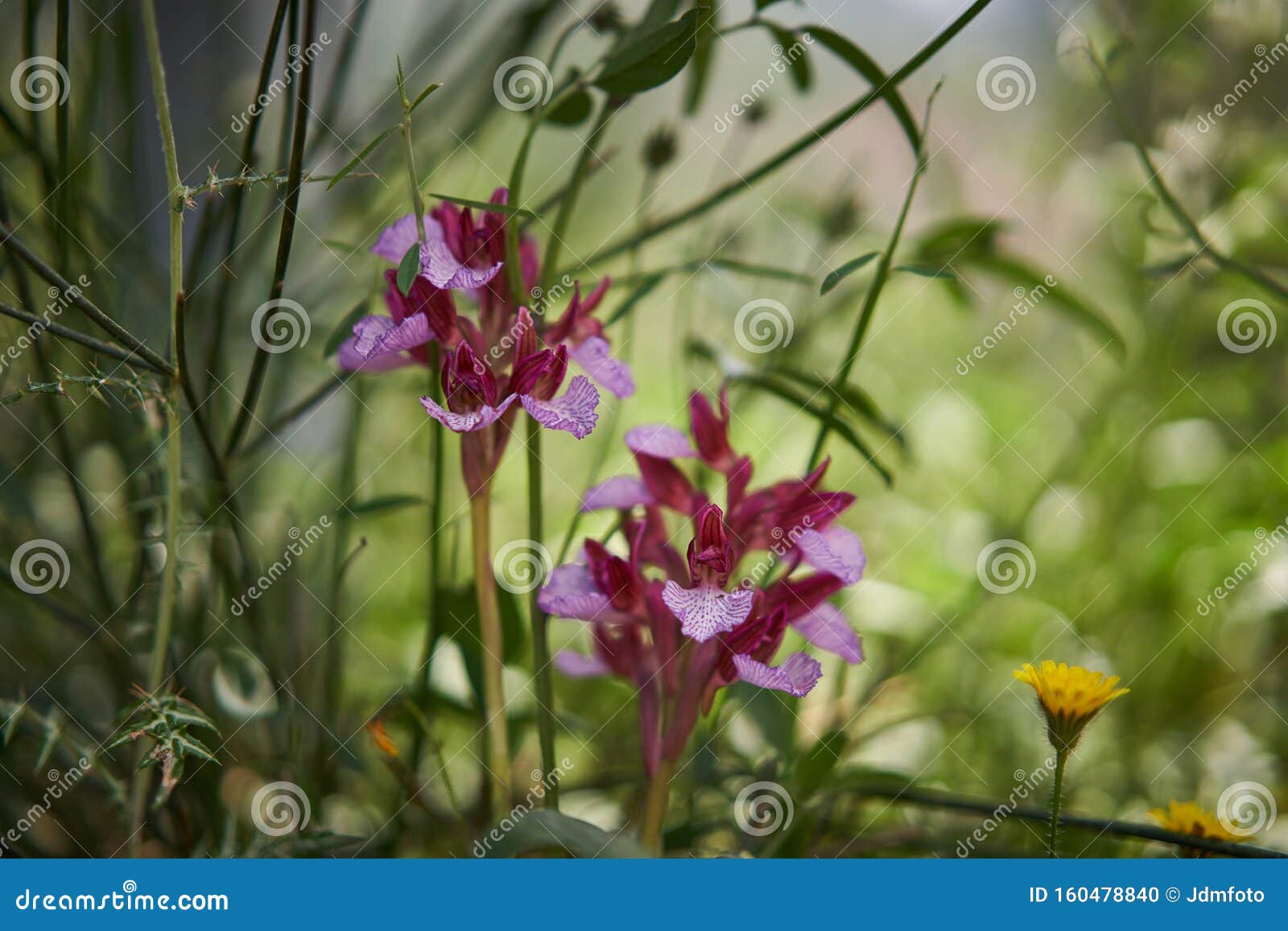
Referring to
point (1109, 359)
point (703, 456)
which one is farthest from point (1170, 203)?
point (1109, 359)

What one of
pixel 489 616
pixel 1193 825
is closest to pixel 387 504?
pixel 489 616

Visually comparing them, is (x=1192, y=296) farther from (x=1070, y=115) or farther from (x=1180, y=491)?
(x=1070, y=115)

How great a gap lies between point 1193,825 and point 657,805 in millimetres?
337

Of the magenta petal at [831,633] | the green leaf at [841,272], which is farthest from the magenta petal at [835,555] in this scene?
the green leaf at [841,272]

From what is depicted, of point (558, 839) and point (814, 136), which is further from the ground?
point (814, 136)

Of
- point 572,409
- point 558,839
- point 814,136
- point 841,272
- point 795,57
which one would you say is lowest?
point 558,839

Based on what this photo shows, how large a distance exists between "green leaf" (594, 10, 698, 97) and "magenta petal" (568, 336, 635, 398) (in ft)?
0.49

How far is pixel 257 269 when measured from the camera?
94 centimetres

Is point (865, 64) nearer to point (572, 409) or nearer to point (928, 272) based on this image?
point (928, 272)

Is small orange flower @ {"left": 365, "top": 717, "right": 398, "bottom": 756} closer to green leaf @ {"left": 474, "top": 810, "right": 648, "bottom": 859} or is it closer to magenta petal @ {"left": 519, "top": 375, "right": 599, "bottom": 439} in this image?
green leaf @ {"left": 474, "top": 810, "right": 648, "bottom": 859}

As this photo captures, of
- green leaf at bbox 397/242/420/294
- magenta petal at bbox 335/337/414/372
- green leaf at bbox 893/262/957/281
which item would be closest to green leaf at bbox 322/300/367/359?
magenta petal at bbox 335/337/414/372

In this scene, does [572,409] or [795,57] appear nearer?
[572,409]

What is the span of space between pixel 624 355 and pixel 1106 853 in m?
0.54

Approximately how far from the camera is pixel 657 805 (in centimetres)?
60
